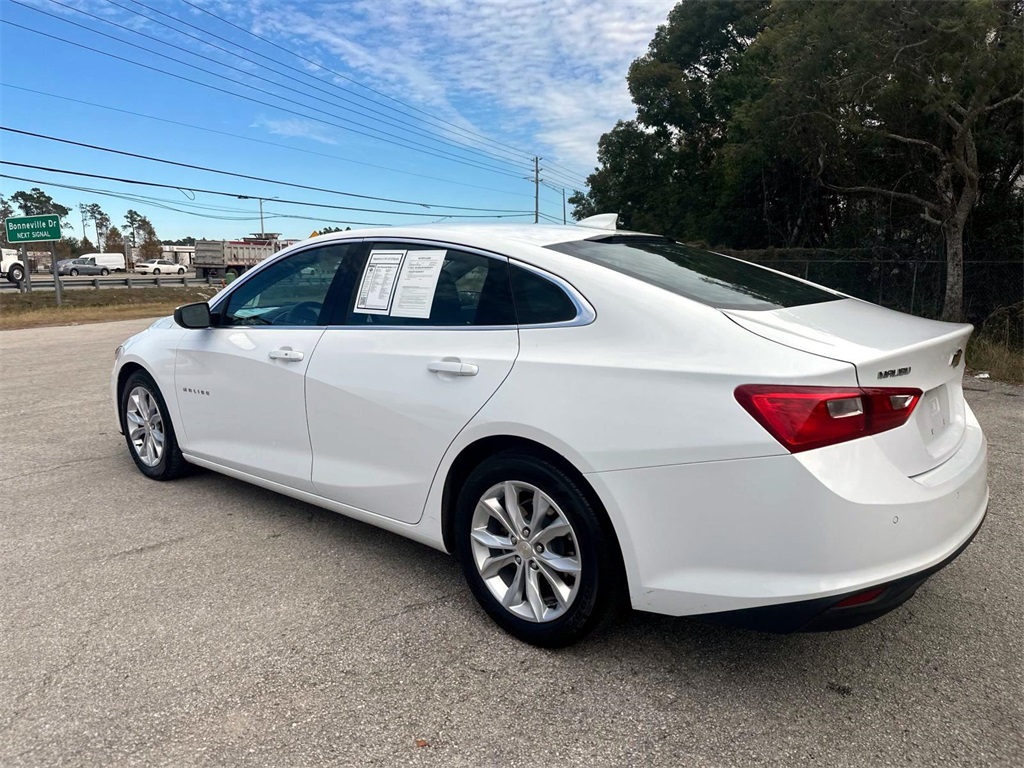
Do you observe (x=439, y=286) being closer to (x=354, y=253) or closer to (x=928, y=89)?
(x=354, y=253)

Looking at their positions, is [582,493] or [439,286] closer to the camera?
[582,493]

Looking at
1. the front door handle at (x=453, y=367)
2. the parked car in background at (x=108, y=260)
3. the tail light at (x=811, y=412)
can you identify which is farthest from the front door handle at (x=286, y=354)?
the parked car in background at (x=108, y=260)

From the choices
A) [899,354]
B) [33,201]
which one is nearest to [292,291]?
[899,354]

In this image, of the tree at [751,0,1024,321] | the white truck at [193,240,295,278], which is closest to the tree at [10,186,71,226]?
the white truck at [193,240,295,278]

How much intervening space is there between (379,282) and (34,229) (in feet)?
95.6

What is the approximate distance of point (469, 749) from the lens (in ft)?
7.28

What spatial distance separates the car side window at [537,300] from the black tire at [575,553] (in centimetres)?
53

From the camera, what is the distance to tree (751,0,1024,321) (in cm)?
1020

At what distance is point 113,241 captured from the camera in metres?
110

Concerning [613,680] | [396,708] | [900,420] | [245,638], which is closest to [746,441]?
[900,420]

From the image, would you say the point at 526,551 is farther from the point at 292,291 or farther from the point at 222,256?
the point at 222,256

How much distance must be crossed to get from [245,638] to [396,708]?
2.60 feet

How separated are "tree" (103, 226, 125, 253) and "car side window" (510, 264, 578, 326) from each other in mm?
118760

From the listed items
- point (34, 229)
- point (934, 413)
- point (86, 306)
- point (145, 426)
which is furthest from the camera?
point (86, 306)
